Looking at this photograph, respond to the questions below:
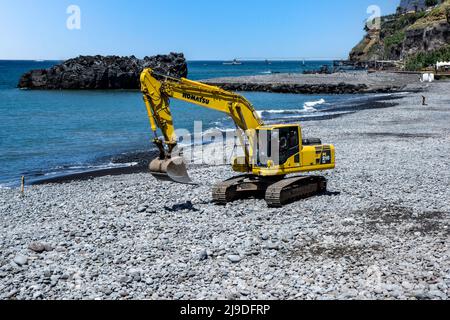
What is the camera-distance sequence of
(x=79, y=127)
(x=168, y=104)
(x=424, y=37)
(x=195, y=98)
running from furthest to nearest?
(x=424, y=37) < (x=79, y=127) < (x=195, y=98) < (x=168, y=104)

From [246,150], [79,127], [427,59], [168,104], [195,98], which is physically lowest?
[79,127]

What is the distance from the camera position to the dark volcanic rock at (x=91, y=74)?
107m

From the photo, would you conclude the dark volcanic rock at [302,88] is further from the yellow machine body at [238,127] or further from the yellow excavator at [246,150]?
the yellow excavator at [246,150]

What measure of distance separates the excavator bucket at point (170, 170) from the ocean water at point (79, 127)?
13.2 m

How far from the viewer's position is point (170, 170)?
15.1 meters

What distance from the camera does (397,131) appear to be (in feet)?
112

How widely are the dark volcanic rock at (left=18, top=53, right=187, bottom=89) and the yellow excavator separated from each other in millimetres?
90142

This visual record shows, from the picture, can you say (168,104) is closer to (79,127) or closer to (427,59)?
(79,127)

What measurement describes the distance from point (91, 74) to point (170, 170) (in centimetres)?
9694

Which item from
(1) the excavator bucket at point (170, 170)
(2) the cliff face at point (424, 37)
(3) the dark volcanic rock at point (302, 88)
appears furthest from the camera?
(2) the cliff face at point (424, 37)

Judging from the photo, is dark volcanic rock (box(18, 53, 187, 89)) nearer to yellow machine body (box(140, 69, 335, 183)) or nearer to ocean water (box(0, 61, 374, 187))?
ocean water (box(0, 61, 374, 187))

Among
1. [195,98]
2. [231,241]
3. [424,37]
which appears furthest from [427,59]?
[231,241]

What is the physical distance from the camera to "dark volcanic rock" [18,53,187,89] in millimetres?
106750

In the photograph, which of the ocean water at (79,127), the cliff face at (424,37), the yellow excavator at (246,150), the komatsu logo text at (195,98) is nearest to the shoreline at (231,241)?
the yellow excavator at (246,150)
